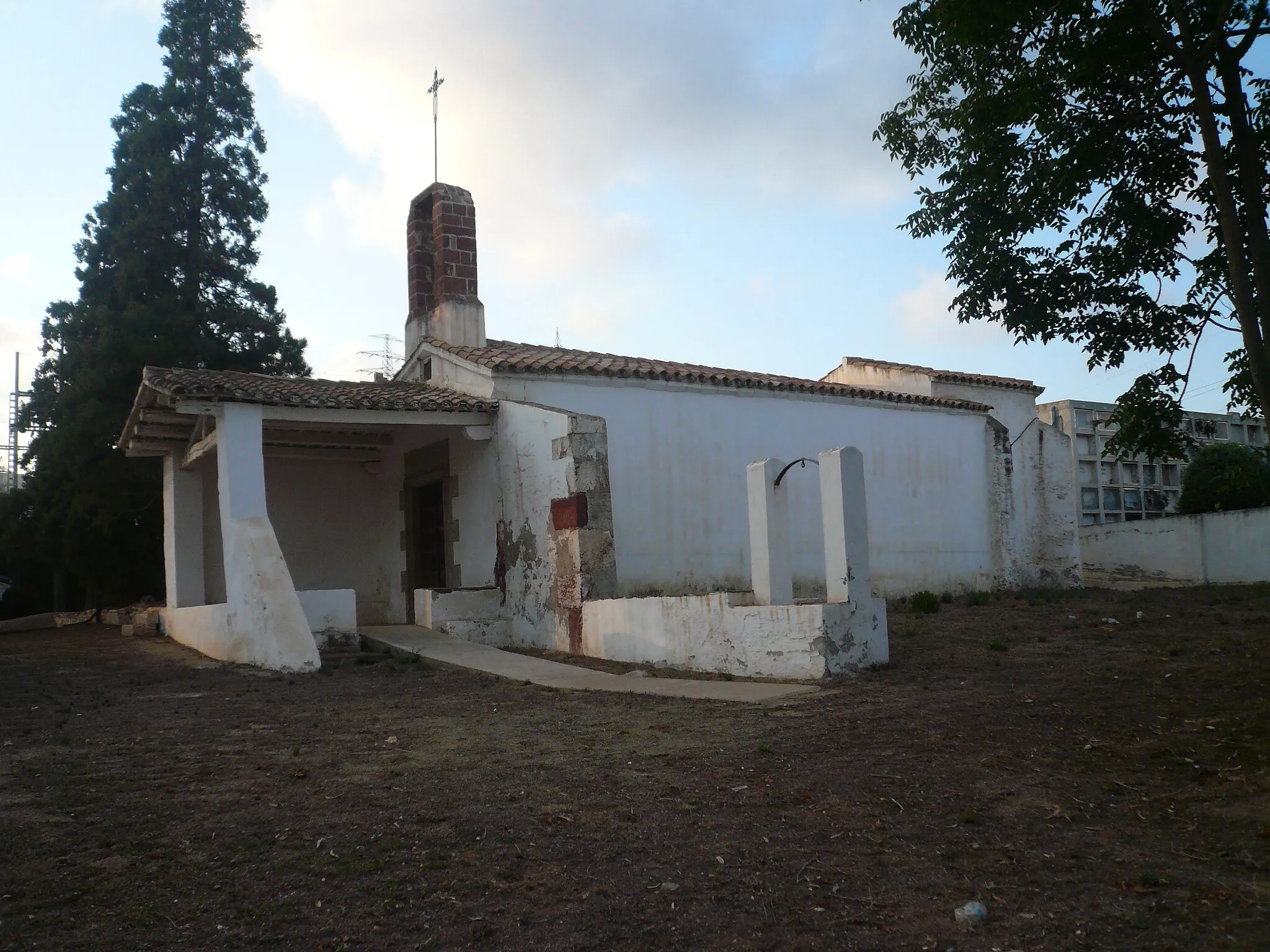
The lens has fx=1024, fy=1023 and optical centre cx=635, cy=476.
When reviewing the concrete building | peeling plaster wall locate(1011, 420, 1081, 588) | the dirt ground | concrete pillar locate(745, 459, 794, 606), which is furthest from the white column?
the concrete building

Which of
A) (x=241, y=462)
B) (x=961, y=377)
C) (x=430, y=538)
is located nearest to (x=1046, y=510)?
(x=961, y=377)

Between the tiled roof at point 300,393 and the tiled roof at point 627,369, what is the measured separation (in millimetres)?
663

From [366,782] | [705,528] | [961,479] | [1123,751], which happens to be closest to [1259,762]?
[1123,751]

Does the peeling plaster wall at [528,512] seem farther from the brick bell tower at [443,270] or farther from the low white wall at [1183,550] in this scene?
the low white wall at [1183,550]

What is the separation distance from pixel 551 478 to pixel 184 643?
569cm

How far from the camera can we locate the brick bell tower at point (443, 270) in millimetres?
15008

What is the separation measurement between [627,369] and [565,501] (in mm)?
3136

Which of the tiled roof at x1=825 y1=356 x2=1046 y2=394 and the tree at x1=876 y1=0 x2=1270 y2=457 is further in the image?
the tiled roof at x1=825 y1=356 x2=1046 y2=394

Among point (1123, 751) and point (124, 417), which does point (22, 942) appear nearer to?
point (1123, 751)

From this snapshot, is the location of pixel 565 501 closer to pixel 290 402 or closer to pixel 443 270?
pixel 290 402

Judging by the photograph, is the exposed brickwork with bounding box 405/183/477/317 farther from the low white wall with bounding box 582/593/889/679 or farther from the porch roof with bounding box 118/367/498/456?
the low white wall with bounding box 582/593/889/679

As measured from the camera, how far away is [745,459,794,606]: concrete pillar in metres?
9.23

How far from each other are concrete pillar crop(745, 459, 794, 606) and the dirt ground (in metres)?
1.30

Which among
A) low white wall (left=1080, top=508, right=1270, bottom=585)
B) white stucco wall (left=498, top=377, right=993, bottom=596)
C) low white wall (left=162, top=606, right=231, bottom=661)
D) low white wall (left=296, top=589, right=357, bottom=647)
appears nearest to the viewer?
low white wall (left=162, top=606, right=231, bottom=661)
